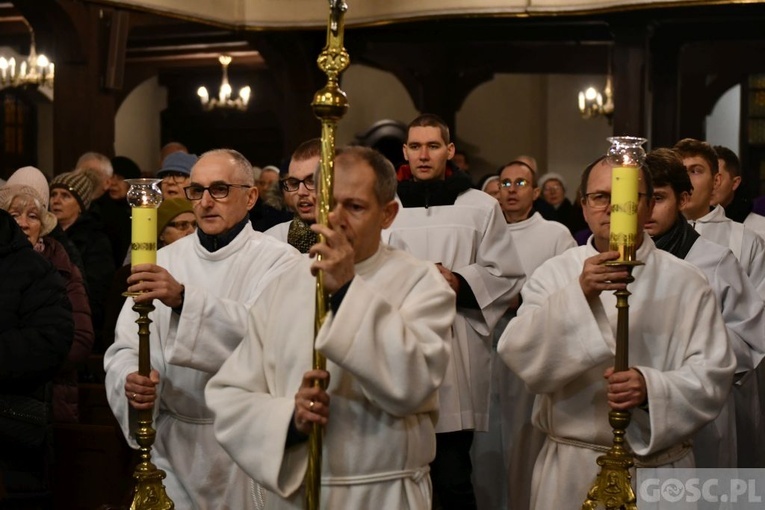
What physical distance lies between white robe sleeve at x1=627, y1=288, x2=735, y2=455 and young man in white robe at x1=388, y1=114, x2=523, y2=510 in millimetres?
1976

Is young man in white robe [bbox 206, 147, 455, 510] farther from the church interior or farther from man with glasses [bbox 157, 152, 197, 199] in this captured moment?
man with glasses [bbox 157, 152, 197, 199]

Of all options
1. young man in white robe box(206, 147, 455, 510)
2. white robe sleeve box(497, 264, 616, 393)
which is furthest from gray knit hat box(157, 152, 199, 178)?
young man in white robe box(206, 147, 455, 510)

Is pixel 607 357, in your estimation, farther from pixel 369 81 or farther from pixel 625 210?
pixel 369 81

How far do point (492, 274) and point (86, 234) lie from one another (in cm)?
306

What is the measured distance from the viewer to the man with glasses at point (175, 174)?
27.1ft

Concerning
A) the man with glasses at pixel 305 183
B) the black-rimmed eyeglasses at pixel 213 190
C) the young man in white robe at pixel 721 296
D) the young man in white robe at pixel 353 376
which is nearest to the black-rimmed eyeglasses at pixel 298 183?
the man with glasses at pixel 305 183

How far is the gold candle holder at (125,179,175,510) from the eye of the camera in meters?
4.50

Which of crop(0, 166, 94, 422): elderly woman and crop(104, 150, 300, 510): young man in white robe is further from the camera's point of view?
crop(0, 166, 94, 422): elderly woman

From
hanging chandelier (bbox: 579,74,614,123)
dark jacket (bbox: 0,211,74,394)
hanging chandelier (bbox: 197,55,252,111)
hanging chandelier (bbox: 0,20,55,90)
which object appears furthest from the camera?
hanging chandelier (bbox: 197,55,252,111)

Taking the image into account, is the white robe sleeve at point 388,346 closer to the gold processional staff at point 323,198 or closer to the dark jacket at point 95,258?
the gold processional staff at point 323,198

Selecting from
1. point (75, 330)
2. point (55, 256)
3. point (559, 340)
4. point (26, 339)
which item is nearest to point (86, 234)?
point (55, 256)

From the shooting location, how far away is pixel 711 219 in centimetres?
712

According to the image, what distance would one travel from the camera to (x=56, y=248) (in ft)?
22.6

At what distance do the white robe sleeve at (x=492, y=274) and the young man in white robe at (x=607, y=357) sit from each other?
5.66 ft
